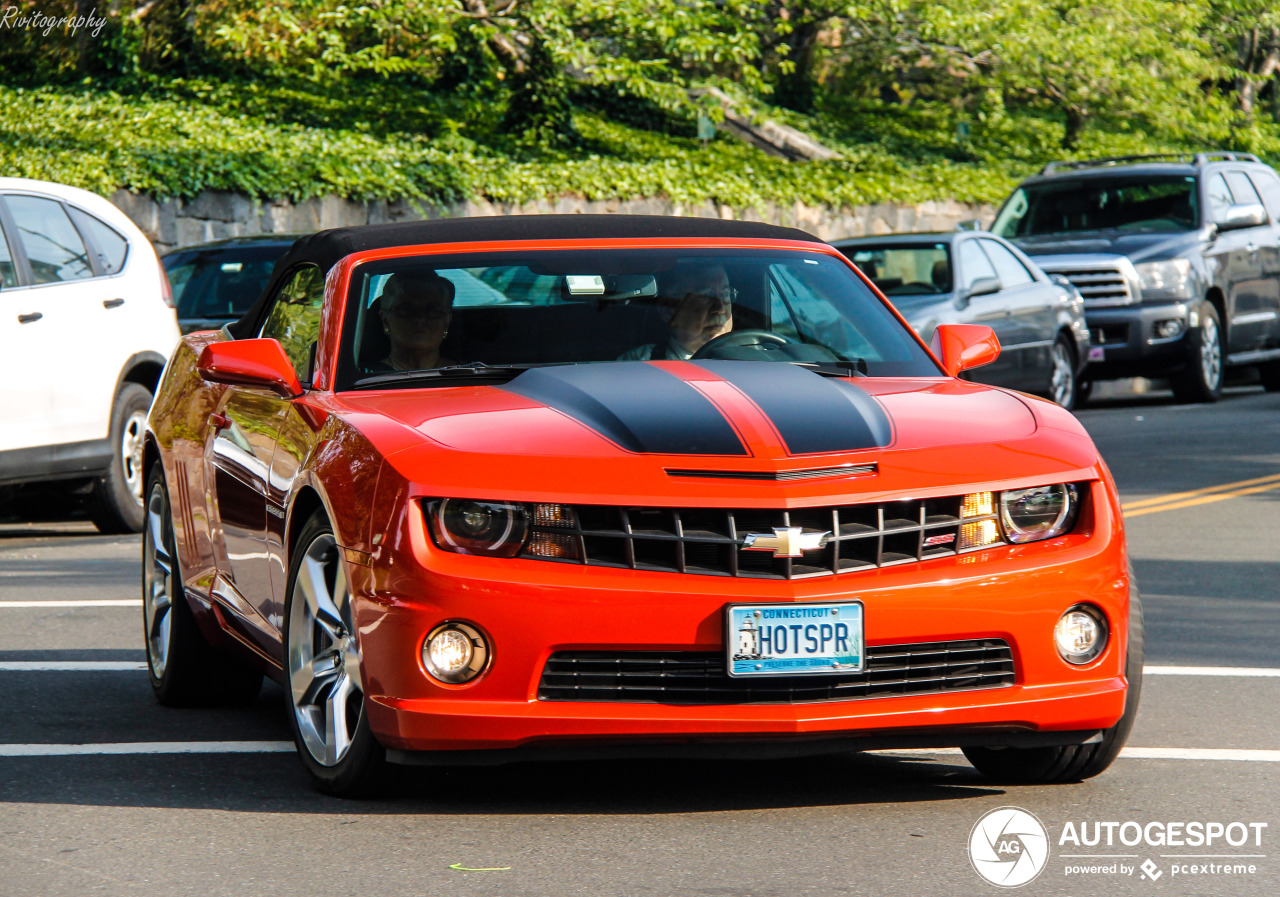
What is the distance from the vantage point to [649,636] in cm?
459

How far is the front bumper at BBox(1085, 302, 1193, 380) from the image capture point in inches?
715

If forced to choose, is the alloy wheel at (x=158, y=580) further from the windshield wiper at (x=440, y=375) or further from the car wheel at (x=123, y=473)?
the car wheel at (x=123, y=473)

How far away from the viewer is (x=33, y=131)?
69.4ft

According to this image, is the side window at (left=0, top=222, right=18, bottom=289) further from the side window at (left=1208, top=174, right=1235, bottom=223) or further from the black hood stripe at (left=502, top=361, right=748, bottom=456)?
the side window at (left=1208, top=174, right=1235, bottom=223)

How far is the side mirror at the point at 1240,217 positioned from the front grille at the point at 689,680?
1504 cm

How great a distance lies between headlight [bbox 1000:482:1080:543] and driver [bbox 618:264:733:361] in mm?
1311

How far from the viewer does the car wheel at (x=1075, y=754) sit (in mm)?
5160

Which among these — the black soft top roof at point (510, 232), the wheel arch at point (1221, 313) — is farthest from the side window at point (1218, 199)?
the black soft top roof at point (510, 232)

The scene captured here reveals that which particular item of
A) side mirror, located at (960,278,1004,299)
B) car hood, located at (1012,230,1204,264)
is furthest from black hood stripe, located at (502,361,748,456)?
car hood, located at (1012,230,1204,264)

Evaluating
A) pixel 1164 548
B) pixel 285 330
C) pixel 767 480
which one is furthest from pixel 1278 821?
pixel 1164 548

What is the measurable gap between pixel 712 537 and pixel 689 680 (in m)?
0.34

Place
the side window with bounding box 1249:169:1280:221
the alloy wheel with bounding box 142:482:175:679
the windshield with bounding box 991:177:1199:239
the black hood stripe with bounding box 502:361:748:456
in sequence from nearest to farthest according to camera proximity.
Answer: the black hood stripe with bounding box 502:361:748:456
the alloy wheel with bounding box 142:482:175:679
the windshield with bounding box 991:177:1199:239
the side window with bounding box 1249:169:1280:221

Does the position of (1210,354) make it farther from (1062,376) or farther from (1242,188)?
(1062,376)

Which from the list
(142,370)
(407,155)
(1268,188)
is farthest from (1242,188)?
(142,370)
